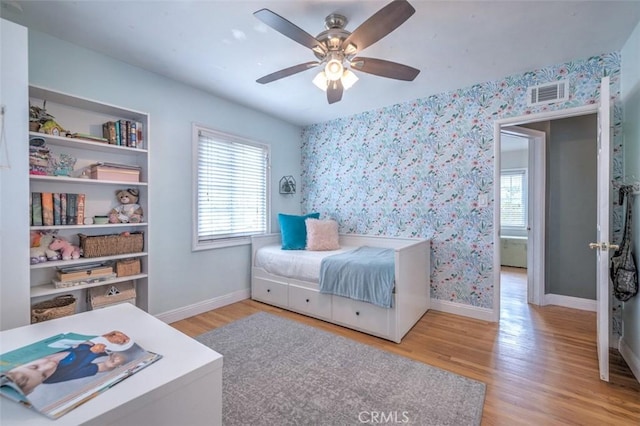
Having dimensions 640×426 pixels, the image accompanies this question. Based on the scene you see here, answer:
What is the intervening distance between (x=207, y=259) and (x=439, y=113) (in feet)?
9.90

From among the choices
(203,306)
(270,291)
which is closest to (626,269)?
(270,291)

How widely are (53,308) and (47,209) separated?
68 cm

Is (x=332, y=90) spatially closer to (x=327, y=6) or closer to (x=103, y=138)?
(x=327, y=6)

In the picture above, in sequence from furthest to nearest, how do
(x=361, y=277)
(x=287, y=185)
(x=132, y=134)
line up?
(x=287, y=185) < (x=361, y=277) < (x=132, y=134)

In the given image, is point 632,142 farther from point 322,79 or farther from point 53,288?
point 53,288

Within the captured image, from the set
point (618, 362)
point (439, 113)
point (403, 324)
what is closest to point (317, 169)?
point (439, 113)

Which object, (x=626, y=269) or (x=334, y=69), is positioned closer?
(x=334, y=69)

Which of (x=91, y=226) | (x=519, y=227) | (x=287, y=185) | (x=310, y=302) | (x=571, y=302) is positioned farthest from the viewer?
(x=519, y=227)

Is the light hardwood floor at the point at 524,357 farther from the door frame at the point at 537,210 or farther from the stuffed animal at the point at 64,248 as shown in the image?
the stuffed animal at the point at 64,248

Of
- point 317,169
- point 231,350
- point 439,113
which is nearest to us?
point 231,350

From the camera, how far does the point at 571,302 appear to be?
3.25 m

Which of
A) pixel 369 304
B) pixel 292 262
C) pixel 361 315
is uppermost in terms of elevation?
pixel 292 262

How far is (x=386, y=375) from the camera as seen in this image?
1911 millimetres

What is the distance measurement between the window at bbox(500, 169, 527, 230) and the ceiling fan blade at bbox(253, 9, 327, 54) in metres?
5.47
